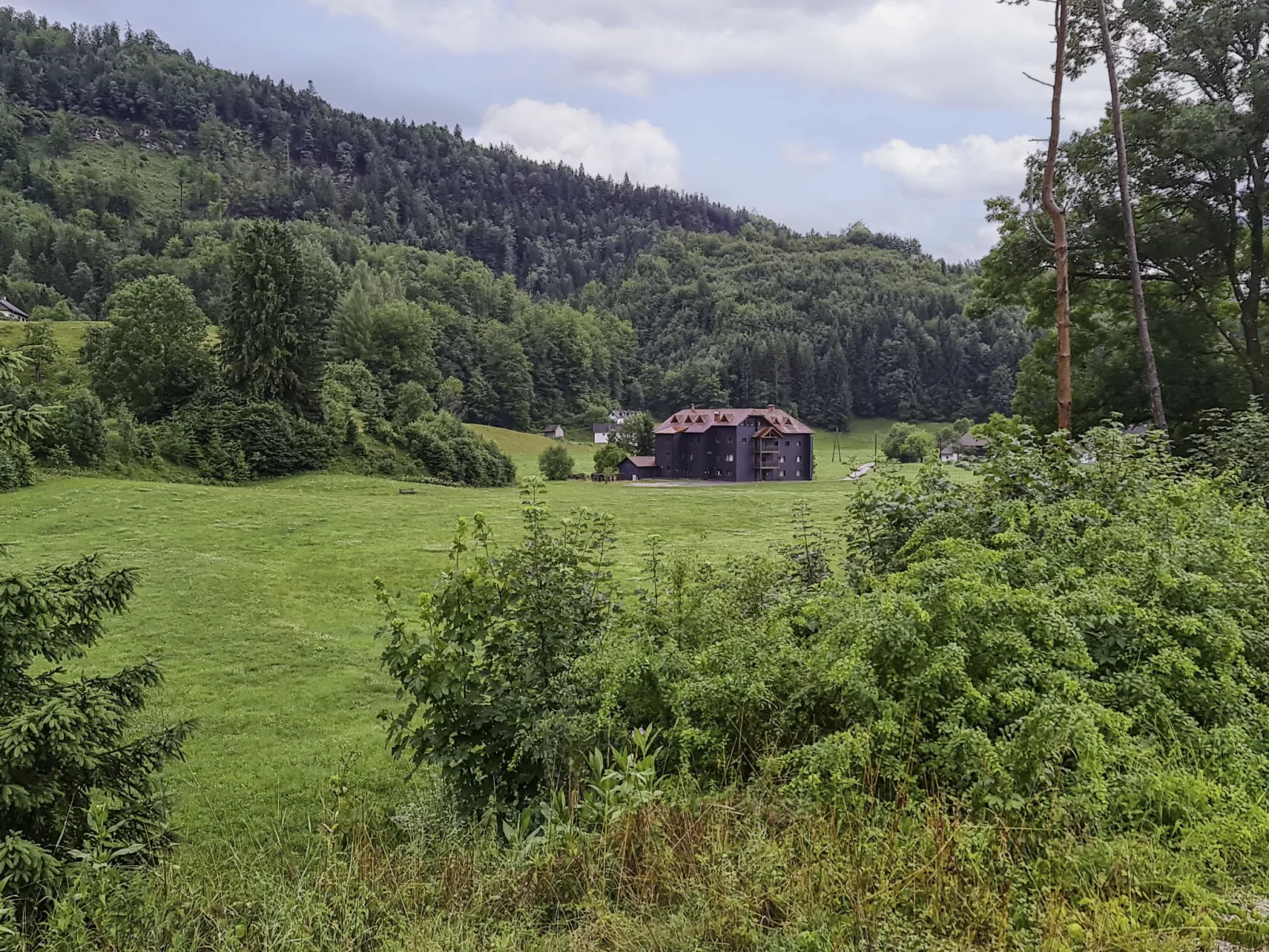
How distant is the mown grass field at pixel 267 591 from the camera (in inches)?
357

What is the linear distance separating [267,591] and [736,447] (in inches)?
2073

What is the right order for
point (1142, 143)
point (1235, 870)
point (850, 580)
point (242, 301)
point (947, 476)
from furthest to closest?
point (242, 301) → point (1142, 143) → point (947, 476) → point (850, 580) → point (1235, 870)

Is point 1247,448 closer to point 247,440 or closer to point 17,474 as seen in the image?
point 17,474

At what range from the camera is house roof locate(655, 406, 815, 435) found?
66.8 meters

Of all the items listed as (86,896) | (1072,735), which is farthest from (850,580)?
(86,896)

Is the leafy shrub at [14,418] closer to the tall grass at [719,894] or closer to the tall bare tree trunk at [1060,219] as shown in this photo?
the tall grass at [719,894]

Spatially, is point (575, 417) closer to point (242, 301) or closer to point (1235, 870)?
point (242, 301)

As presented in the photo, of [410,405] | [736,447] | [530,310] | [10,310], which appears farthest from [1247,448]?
[530,310]

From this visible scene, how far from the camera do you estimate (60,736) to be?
15.3 feet

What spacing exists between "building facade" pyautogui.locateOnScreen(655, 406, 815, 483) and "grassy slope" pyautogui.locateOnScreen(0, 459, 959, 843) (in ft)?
103

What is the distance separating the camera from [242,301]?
41906 millimetres

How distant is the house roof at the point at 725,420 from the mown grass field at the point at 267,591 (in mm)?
31051

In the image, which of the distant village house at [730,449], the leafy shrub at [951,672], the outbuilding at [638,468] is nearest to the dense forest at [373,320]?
the leafy shrub at [951,672]

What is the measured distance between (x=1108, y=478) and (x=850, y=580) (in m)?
2.80
